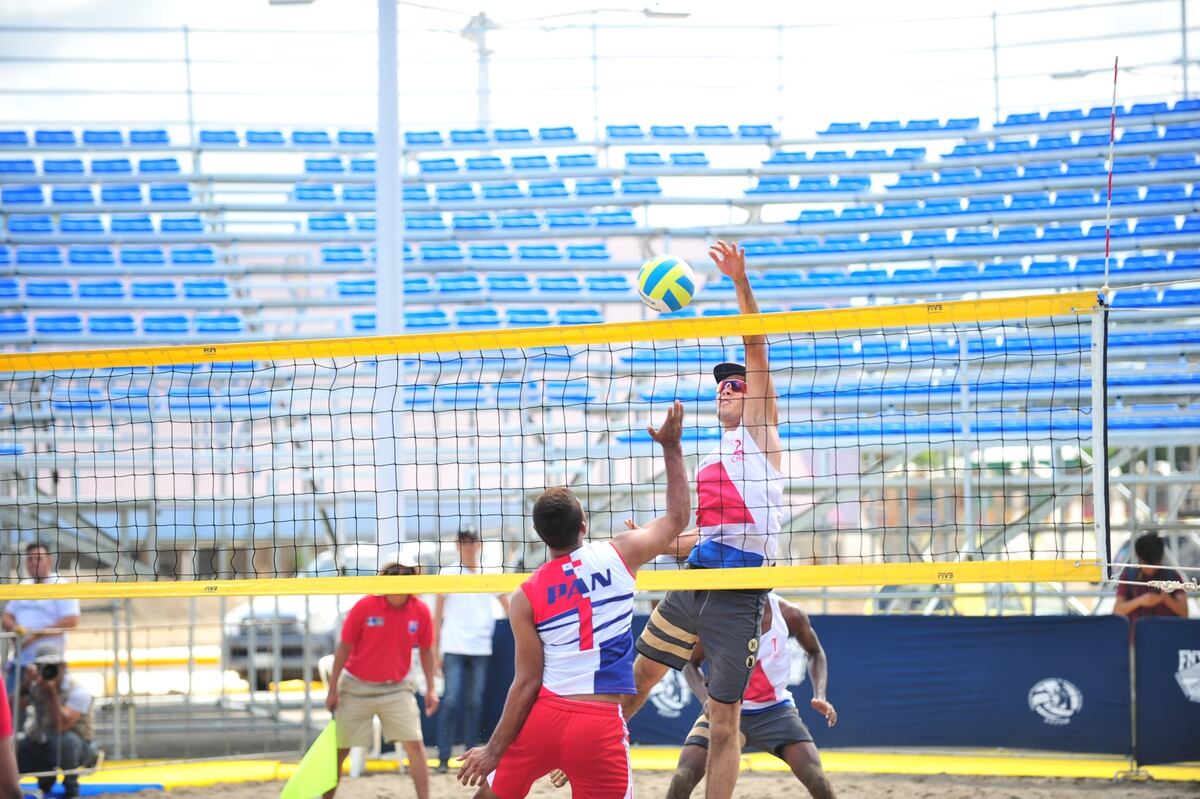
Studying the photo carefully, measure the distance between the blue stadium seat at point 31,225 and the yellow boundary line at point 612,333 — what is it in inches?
385

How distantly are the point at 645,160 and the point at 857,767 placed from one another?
830 centimetres

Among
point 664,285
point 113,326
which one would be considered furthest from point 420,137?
point 664,285

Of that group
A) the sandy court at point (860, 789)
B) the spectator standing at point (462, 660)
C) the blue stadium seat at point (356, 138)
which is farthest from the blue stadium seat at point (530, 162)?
the sandy court at point (860, 789)

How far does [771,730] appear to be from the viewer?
19.7 feet

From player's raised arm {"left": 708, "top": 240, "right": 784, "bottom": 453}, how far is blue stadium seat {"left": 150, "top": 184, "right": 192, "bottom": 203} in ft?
37.7

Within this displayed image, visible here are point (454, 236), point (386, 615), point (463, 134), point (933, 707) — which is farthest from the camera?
point (463, 134)

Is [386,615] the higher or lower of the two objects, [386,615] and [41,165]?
the lower

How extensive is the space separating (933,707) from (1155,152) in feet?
25.8

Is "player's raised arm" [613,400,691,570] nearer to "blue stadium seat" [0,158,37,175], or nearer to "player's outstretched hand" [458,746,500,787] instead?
"player's outstretched hand" [458,746,500,787]

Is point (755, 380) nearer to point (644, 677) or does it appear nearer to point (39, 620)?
point (644, 677)

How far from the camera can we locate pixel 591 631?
4.62 m

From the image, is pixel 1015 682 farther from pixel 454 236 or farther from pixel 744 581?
pixel 454 236

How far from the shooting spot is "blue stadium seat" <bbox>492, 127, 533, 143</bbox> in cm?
1563

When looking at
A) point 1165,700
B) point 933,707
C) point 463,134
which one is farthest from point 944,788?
point 463,134
